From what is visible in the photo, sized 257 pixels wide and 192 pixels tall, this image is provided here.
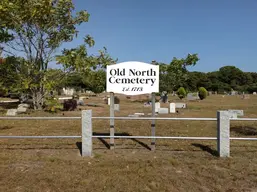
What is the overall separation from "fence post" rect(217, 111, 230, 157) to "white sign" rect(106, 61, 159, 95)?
5.71 feet

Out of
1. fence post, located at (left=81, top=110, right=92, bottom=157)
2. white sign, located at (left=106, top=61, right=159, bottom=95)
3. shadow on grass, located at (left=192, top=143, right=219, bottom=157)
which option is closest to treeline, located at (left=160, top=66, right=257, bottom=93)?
shadow on grass, located at (left=192, top=143, right=219, bottom=157)

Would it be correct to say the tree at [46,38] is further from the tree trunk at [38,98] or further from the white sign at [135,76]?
the white sign at [135,76]

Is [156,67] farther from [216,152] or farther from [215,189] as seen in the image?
[215,189]

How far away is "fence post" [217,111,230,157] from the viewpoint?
5750 mm

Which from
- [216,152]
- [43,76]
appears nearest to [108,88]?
[216,152]

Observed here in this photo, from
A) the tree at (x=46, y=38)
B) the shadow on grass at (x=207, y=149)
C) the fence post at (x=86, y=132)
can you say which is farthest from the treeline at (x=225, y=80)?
the fence post at (x=86, y=132)

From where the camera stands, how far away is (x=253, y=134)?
29.6ft

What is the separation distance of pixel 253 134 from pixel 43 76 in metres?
13.9

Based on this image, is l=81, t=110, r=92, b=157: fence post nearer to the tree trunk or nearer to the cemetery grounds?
the cemetery grounds

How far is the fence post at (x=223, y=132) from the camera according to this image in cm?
575

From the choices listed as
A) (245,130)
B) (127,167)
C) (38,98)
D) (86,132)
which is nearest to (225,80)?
(38,98)

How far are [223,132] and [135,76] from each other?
2488mm

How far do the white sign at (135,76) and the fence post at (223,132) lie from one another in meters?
1.74

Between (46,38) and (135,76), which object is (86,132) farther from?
(46,38)
